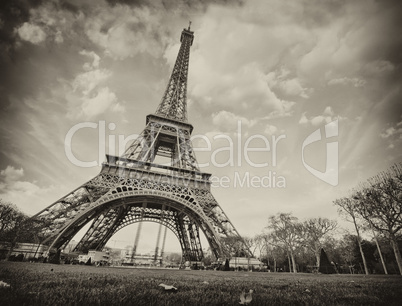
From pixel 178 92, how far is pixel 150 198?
20776 millimetres

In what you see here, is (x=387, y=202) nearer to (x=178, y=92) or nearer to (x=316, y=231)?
(x=316, y=231)

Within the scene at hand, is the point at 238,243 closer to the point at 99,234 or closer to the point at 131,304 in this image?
the point at 99,234

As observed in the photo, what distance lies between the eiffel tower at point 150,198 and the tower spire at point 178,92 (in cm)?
21

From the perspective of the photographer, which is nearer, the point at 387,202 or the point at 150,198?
the point at 387,202

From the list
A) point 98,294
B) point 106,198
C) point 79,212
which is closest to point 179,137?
point 106,198

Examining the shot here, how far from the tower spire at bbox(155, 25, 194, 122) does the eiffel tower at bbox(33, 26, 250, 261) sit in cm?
21

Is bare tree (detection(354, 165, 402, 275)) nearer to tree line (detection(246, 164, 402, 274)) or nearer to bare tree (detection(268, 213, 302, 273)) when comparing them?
tree line (detection(246, 164, 402, 274))

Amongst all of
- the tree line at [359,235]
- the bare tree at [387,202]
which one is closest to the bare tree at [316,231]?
the tree line at [359,235]

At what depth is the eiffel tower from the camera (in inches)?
691

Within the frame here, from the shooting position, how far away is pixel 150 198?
68.8ft

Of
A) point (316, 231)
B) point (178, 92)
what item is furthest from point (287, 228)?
point (178, 92)

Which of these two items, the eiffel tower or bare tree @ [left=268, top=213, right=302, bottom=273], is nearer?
the eiffel tower

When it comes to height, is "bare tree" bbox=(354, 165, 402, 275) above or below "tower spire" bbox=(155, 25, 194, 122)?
below

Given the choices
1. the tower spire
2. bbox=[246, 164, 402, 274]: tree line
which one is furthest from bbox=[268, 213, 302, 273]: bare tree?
the tower spire
